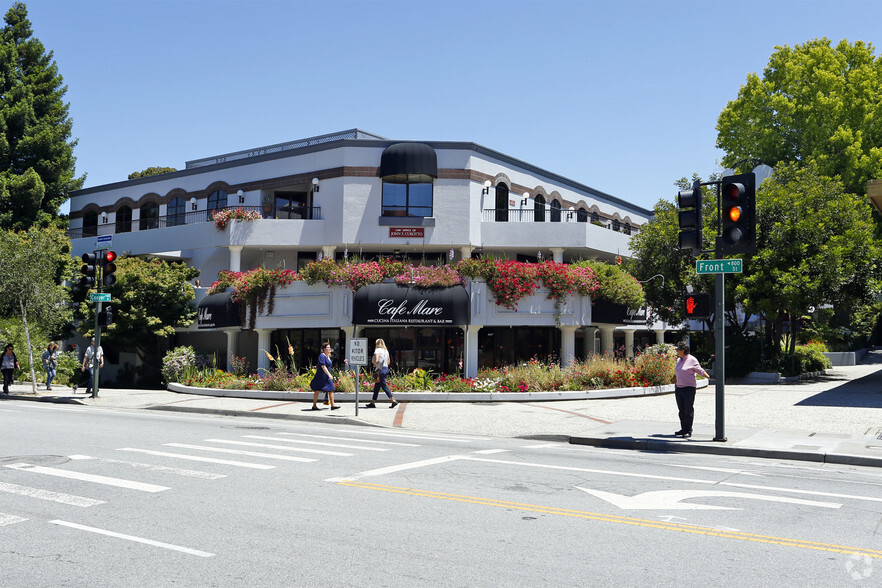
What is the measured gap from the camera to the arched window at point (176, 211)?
3650cm

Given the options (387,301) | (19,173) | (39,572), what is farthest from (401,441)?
(19,173)

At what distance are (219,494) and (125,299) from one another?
23.9 meters

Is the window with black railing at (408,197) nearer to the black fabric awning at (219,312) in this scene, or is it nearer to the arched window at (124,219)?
the black fabric awning at (219,312)

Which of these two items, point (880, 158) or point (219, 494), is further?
point (880, 158)

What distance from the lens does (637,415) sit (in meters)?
18.0

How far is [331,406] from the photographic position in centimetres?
1948

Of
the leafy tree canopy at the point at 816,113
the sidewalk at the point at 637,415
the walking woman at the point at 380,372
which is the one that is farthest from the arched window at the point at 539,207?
the walking woman at the point at 380,372

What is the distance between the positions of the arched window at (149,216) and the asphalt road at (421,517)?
27238mm

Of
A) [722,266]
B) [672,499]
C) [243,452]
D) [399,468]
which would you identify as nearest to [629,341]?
[722,266]

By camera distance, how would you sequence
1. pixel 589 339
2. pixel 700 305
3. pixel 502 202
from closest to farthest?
pixel 700 305 < pixel 589 339 < pixel 502 202

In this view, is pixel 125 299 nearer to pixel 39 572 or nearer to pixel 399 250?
pixel 399 250

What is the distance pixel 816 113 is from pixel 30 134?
4386 cm

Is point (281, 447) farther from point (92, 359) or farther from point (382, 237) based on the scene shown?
point (382, 237)

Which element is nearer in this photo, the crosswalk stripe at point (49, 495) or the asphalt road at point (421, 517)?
the asphalt road at point (421, 517)
